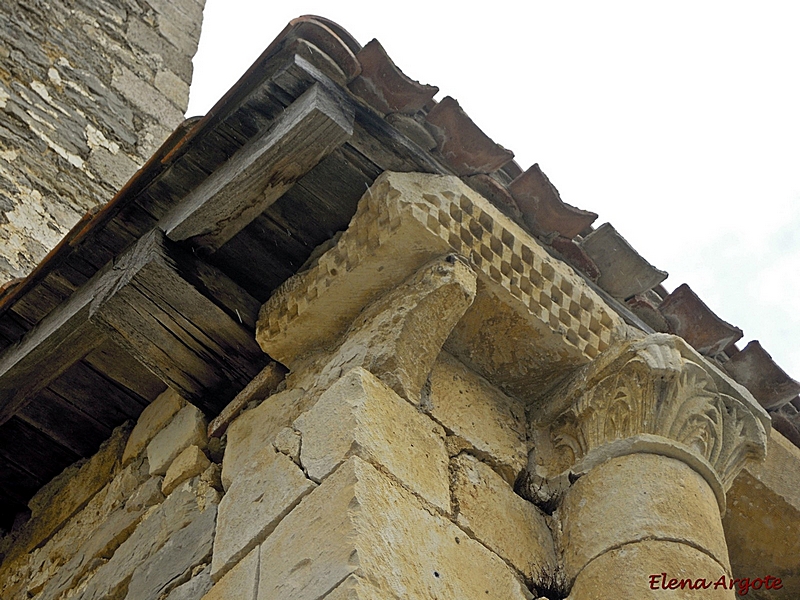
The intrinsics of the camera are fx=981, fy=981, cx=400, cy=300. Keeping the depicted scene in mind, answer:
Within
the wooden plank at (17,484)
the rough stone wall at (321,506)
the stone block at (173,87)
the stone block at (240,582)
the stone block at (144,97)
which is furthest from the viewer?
the stone block at (173,87)

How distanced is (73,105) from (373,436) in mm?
3972

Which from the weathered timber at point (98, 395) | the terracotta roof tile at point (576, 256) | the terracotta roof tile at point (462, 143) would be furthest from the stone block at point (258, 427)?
the terracotta roof tile at point (576, 256)

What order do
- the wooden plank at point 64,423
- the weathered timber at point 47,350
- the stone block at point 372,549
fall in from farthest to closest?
1. the wooden plank at point 64,423
2. the weathered timber at point 47,350
3. the stone block at point 372,549

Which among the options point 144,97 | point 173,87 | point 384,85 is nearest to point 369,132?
point 384,85

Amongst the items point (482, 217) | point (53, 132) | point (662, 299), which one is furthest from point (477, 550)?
point (53, 132)

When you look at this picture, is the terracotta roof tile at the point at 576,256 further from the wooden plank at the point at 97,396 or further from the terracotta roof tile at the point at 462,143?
the wooden plank at the point at 97,396

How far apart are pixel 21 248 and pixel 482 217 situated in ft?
9.48

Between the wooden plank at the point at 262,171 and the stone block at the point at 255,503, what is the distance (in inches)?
28.0

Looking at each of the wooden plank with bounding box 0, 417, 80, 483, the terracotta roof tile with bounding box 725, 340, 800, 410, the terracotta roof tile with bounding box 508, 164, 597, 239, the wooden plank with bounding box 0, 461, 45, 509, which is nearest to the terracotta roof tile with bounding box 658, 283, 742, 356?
the terracotta roof tile with bounding box 725, 340, 800, 410

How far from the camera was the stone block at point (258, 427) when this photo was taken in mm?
2895

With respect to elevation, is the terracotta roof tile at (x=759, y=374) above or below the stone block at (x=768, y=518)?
above

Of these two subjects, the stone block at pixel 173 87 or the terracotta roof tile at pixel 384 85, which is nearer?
the terracotta roof tile at pixel 384 85

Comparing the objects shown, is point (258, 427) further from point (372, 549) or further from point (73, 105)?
point (73, 105)

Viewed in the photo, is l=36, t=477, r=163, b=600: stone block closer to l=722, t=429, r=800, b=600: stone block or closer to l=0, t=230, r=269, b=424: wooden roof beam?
l=0, t=230, r=269, b=424: wooden roof beam
